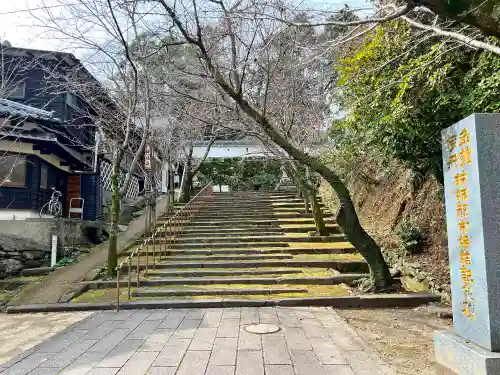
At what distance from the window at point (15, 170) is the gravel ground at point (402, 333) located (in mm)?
11699

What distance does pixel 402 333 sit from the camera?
5.69 meters

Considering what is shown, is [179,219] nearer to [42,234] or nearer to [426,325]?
[42,234]

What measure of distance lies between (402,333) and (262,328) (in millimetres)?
2149

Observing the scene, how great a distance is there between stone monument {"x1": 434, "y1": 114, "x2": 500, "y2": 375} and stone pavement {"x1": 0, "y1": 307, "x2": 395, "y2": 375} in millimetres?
909

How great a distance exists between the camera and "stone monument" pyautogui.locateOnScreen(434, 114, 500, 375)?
138 inches

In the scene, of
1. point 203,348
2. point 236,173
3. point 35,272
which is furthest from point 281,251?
point 236,173

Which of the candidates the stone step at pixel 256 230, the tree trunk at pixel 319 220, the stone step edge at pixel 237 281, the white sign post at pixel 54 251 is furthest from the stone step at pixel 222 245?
the stone step edge at pixel 237 281

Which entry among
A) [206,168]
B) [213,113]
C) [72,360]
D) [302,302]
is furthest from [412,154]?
[206,168]

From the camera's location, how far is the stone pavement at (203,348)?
4.22 metres

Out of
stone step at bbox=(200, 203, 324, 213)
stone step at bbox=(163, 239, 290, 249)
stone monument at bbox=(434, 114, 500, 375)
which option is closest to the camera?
stone monument at bbox=(434, 114, 500, 375)

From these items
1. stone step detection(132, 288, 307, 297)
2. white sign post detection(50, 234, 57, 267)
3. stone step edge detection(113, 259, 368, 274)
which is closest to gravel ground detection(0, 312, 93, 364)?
stone step detection(132, 288, 307, 297)

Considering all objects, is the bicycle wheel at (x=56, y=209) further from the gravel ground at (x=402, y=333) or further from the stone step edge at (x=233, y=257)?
the gravel ground at (x=402, y=333)

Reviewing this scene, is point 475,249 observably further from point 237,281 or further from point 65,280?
point 65,280

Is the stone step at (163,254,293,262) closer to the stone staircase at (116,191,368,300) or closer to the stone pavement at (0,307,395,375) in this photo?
the stone staircase at (116,191,368,300)
